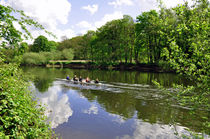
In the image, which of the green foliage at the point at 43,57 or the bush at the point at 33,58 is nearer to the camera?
the bush at the point at 33,58

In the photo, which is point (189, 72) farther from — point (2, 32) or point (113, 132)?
point (113, 132)

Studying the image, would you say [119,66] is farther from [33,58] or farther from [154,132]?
[154,132]

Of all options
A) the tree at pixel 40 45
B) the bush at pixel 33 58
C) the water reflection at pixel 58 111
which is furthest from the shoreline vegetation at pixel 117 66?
the water reflection at pixel 58 111

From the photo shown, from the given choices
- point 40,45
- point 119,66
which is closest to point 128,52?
point 119,66

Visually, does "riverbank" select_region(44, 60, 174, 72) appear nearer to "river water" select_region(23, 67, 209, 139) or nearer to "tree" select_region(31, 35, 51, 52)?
"tree" select_region(31, 35, 51, 52)

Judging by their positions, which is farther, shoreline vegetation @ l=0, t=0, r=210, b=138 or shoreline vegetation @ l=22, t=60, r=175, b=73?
shoreline vegetation @ l=22, t=60, r=175, b=73

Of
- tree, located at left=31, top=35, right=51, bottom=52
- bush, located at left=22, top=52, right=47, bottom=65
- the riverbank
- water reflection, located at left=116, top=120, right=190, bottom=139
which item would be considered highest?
tree, located at left=31, top=35, right=51, bottom=52

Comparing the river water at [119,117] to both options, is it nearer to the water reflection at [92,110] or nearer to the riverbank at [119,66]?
the water reflection at [92,110]

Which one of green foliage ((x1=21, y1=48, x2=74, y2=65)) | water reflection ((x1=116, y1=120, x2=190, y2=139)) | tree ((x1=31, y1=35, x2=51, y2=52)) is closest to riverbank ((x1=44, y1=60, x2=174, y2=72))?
green foliage ((x1=21, y1=48, x2=74, y2=65))

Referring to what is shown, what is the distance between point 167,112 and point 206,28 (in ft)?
36.3

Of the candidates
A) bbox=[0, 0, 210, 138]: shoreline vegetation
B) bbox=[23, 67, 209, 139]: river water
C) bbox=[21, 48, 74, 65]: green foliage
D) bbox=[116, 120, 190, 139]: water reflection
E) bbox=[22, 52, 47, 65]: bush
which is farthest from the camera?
bbox=[21, 48, 74, 65]: green foliage

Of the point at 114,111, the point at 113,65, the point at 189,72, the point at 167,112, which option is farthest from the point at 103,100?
the point at 113,65

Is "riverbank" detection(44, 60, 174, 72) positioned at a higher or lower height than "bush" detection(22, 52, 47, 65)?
lower

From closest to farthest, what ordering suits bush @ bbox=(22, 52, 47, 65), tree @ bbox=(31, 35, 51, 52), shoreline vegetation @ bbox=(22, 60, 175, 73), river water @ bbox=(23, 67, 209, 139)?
river water @ bbox=(23, 67, 209, 139) < shoreline vegetation @ bbox=(22, 60, 175, 73) < bush @ bbox=(22, 52, 47, 65) < tree @ bbox=(31, 35, 51, 52)
